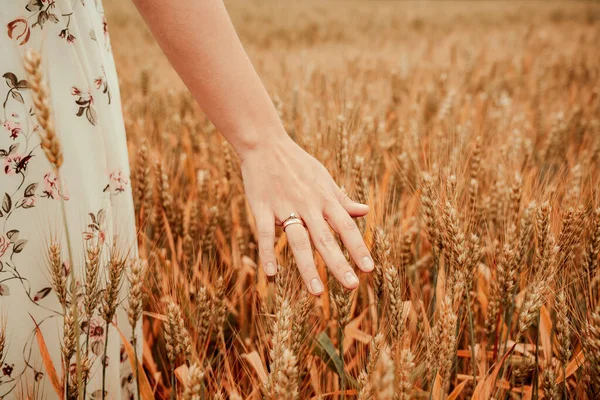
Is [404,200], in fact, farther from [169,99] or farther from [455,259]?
[169,99]

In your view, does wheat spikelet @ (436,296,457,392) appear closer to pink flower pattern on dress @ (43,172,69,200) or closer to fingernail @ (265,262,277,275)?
fingernail @ (265,262,277,275)

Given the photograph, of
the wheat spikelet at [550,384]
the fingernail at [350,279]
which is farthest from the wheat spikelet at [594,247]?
the fingernail at [350,279]

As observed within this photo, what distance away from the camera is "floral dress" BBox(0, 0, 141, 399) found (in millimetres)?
699

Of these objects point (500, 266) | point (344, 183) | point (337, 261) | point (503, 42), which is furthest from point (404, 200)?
point (503, 42)

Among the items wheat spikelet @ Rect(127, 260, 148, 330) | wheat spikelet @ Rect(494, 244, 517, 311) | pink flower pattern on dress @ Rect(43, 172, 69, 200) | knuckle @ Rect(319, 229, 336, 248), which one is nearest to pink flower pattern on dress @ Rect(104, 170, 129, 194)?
pink flower pattern on dress @ Rect(43, 172, 69, 200)

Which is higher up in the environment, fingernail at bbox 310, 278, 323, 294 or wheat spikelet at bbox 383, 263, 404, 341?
fingernail at bbox 310, 278, 323, 294

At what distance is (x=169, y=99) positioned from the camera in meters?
2.62

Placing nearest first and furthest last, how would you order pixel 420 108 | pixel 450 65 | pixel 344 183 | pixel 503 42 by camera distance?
pixel 344 183 < pixel 420 108 < pixel 450 65 < pixel 503 42

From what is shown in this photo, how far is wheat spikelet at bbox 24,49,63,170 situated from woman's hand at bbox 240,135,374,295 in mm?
361

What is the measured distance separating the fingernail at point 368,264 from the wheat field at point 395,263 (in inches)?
1.2

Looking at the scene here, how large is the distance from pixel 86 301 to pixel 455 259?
633 mm

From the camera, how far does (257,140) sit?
783 mm

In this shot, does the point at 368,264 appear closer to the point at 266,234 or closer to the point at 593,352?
the point at 266,234

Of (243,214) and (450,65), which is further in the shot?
(450,65)
